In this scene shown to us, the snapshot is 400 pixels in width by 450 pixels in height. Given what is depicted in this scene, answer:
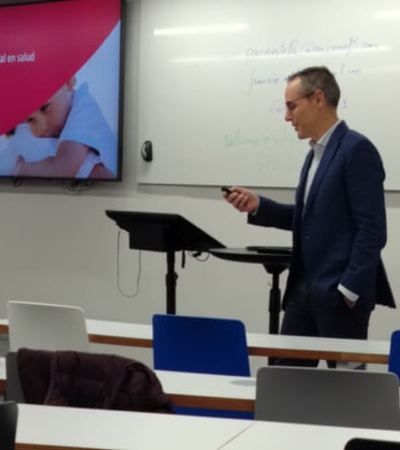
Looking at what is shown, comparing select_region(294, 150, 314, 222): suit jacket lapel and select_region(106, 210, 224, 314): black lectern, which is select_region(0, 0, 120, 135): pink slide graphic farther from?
select_region(294, 150, 314, 222): suit jacket lapel

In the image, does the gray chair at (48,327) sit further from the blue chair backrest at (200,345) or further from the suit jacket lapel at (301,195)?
the suit jacket lapel at (301,195)

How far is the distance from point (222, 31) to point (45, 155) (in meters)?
1.45

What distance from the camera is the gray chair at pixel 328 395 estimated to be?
1.89 metres

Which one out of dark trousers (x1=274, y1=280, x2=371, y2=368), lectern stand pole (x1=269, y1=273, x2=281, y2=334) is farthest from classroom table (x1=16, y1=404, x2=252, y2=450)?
lectern stand pole (x1=269, y1=273, x2=281, y2=334)

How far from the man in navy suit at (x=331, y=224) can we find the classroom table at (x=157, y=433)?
167cm

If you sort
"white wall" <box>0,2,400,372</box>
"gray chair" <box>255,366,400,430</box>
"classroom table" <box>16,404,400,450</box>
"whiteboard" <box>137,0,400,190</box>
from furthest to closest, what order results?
"white wall" <box>0,2,400,372</box> → "whiteboard" <box>137,0,400,190</box> → "gray chair" <box>255,366,400,430</box> → "classroom table" <box>16,404,400,450</box>

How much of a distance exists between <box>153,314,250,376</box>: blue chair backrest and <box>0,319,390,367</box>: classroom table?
0.35ft

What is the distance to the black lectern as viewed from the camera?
366cm

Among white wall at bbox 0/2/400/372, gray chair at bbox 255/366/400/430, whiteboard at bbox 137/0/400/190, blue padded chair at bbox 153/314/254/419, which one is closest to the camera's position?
gray chair at bbox 255/366/400/430

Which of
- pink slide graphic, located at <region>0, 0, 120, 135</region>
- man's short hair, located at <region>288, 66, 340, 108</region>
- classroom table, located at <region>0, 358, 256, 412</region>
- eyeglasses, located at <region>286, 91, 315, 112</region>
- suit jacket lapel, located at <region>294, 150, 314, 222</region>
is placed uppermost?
pink slide graphic, located at <region>0, 0, 120, 135</region>

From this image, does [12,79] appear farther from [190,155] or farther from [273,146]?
[273,146]

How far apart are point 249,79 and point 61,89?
4.37ft

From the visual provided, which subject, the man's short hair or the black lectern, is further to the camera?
the black lectern

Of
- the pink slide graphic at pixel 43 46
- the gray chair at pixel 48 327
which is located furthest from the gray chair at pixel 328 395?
the pink slide graphic at pixel 43 46
